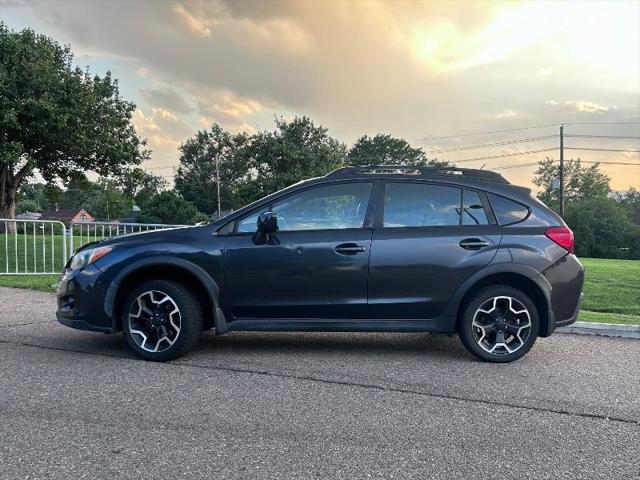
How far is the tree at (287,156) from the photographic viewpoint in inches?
1617

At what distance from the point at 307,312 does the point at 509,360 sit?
1962 millimetres

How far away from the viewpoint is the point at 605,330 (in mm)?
6637

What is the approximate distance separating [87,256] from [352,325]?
8.68 feet

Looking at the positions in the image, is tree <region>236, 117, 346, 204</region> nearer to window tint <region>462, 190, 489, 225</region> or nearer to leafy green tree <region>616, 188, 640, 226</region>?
window tint <region>462, 190, 489, 225</region>

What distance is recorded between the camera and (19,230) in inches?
436

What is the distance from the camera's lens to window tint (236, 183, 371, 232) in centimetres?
519

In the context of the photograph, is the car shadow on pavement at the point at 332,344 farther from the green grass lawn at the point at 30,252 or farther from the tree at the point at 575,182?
the tree at the point at 575,182

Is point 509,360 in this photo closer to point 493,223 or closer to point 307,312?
point 493,223

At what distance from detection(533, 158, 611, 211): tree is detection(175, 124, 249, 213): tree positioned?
51573 mm

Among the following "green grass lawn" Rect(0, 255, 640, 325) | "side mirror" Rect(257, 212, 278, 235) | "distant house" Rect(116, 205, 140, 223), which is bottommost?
"green grass lawn" Rect(0, 255, 640, 325)

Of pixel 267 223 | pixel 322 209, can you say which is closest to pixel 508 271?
pixel 322 209

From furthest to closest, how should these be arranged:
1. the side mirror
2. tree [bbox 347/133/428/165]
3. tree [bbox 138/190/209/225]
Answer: tree [bbox 347/133/428/165]
tree [bbox 138/190/209/225]
the side mirror

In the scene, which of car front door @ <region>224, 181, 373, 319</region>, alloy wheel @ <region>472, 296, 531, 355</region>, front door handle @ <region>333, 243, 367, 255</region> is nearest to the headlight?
car front door @ <region>224, 181, 373, 319</region>

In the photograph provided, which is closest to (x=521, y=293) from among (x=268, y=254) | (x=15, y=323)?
(x=268, y=254)
